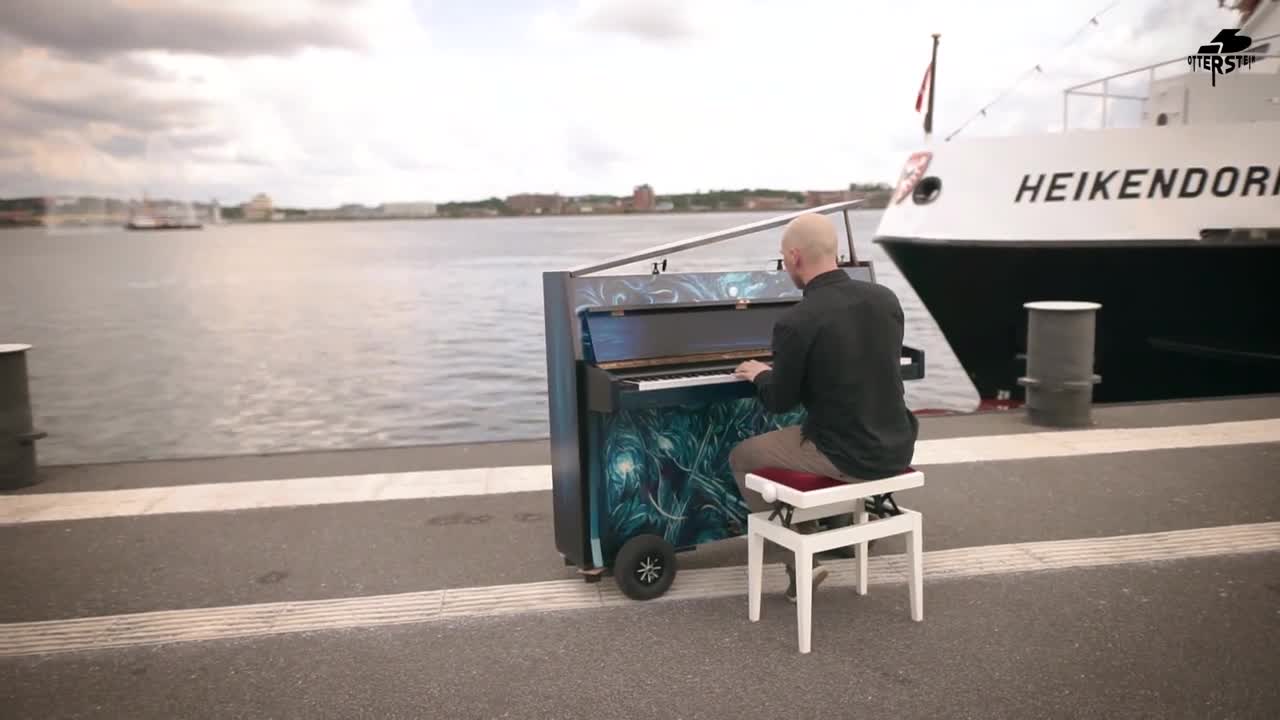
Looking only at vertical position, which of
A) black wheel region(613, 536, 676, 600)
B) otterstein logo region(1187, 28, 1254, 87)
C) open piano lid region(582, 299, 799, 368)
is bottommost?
black wheel region(613, 536, 676, 600)

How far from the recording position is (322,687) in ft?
9.91

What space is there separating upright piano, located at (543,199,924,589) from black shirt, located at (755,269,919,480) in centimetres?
33

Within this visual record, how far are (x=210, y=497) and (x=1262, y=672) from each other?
15.7 feet

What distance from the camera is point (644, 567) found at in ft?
12.0

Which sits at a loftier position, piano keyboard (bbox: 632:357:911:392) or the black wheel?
piano keyboard (bbox: 632:357:911:392)

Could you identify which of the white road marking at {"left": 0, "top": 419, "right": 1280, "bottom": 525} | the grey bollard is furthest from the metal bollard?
the grey bollard

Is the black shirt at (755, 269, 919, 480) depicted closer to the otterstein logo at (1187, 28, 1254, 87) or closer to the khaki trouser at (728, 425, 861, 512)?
the khaki trouser at (728, 425, 861, 512)

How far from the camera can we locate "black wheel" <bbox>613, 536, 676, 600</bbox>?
3.62m

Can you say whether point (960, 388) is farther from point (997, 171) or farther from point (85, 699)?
point (85, 699)

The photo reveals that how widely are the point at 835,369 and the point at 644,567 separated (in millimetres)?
1119

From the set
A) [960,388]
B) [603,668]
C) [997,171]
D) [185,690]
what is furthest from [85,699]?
[960,388]

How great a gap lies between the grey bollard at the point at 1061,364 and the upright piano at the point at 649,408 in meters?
2.91

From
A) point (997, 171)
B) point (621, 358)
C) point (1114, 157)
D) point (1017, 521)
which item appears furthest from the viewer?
point (997, 171)

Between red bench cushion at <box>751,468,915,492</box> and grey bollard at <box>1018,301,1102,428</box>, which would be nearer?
red bench cushion at <box>751,468,915,492</box>
